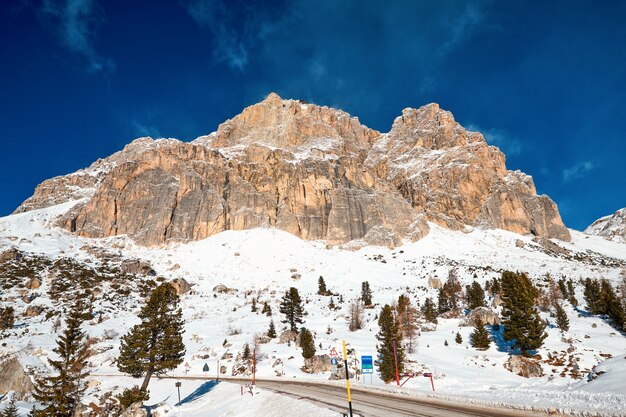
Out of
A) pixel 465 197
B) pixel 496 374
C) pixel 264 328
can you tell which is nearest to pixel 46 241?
pixel 264 328

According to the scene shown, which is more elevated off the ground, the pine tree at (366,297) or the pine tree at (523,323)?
the pine tree at (366,297)

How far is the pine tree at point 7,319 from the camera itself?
57.7 metres

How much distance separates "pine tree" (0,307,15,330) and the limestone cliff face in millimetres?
72791

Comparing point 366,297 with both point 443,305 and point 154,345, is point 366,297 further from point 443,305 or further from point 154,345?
point 154,345

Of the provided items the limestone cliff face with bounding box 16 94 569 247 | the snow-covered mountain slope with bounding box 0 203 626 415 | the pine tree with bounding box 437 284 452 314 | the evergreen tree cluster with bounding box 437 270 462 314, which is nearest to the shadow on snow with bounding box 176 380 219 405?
the snow-covered mountain slope with bounding box 0 203 626 415

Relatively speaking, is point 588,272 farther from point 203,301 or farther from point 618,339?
point 203,301

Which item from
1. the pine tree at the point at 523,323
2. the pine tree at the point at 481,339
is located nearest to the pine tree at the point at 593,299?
the pine tree at the point at 523,323

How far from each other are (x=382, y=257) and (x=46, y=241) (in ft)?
371

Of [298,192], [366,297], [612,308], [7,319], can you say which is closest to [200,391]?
[7,319]

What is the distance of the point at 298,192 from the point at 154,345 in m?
127

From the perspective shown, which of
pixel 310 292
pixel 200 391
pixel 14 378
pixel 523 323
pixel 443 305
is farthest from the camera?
pixel 310 292

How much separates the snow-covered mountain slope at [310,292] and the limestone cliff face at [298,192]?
7.75 m

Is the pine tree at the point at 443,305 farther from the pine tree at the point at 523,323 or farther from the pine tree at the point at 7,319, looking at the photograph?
the pine tree at the point at 7,319

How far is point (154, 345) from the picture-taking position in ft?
103
